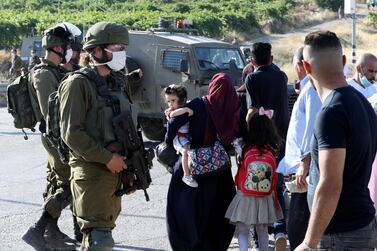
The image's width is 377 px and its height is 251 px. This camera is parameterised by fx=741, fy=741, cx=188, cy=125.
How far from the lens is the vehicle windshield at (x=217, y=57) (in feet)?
44.9

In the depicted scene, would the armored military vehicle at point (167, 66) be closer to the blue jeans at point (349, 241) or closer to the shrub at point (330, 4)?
the blue jeans at point (349, 241)

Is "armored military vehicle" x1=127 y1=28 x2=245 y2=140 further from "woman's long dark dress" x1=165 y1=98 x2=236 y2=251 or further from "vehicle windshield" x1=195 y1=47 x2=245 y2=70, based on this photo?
"woman's long dark dress" x1=165 y1=98 x2=236 y2=251

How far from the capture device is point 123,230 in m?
7.26

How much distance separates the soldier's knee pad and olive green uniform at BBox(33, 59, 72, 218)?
148 centimetres

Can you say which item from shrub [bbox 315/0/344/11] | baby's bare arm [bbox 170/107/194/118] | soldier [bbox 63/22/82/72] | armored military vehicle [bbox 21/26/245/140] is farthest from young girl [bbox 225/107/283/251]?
shrub [bbox 315/0/344/11]

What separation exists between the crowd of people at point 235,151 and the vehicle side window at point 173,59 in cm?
688

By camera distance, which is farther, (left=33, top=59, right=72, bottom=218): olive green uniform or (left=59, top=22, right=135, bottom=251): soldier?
(left=33, top=59, right=72, bottom=218): olive green uniform

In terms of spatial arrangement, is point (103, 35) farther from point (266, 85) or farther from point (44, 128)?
point (266, 85)

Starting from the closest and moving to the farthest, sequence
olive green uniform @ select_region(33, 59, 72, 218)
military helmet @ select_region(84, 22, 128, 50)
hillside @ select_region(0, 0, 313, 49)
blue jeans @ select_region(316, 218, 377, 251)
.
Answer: blue jeans @ select_region(316, 218, 377, 251), military helmet @ select_region(84, 22, 128, 50), olive green uniform @ select_region(33, 59, 72, 218), hillside @ select_region(0, 0, 313, 49)

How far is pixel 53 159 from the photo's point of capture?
6.23 meters

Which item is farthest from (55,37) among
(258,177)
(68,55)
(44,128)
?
(258,177)

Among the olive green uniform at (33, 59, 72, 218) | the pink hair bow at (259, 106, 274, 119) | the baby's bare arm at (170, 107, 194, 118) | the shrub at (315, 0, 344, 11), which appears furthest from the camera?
the shrub at (315, 0, 344, 11)

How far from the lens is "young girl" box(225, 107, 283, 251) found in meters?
5.62

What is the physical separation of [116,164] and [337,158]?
1.89 meters
